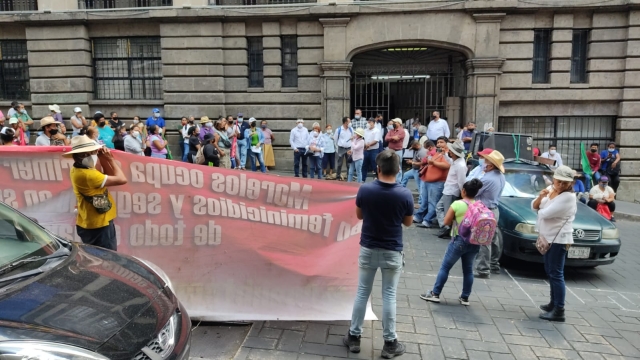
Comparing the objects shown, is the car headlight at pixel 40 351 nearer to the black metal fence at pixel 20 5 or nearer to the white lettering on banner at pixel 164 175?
the white lettering on banner at pixel 164 175

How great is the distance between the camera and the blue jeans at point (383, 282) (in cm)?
388

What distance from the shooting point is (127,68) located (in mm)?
16156

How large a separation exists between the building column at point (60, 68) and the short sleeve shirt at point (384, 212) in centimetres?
1512

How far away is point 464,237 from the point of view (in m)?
4.98

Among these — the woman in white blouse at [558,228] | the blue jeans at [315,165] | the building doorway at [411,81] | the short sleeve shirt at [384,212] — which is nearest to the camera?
the short sleeve shirt at [384,212]

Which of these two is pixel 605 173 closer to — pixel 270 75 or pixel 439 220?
pixel 439 220

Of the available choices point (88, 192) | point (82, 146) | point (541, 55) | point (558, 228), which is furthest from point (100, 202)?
point (541, 55)

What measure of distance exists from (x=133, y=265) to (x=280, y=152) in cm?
1228

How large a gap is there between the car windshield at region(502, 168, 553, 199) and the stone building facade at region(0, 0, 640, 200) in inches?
229

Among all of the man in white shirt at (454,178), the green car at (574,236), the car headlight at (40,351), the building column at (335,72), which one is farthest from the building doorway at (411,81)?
the car headlight at (40,351)

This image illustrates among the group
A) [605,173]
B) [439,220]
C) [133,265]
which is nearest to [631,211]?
[605,173]

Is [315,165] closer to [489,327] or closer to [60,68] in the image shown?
[489,327]

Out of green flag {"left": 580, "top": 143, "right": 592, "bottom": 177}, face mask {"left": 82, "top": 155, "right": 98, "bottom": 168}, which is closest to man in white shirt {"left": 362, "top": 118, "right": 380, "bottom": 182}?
green flag {"left": 580, "top": 143, "right": 592, "bottom": 177}

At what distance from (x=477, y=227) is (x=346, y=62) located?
11.0 m
